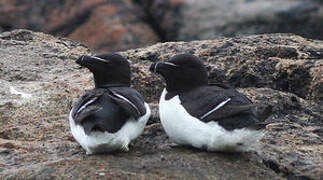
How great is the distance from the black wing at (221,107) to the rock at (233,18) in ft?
36.7

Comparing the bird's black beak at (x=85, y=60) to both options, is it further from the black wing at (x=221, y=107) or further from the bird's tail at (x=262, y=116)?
the bird's tail at (x=262, y=116)

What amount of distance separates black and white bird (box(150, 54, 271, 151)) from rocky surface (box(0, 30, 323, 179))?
0.53 ft

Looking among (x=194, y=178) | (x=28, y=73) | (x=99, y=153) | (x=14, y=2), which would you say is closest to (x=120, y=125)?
(x=99, y=153)

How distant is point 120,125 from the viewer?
665 cm

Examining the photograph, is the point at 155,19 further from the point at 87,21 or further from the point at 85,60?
the point at 85,60

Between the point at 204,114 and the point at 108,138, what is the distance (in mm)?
901

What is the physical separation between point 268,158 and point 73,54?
4104 mm

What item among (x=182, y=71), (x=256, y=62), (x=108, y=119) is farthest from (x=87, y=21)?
(x=108, y=119)

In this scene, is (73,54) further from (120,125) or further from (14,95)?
(120,125)

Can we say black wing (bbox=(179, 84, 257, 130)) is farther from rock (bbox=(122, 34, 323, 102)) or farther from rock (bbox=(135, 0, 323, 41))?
rock (bbox=(135, 0, 323, 41))

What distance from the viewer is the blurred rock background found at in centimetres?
1836

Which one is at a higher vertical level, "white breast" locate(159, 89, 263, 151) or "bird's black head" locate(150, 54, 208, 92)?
"bird's black head" locate(150, 54, 208, 92)

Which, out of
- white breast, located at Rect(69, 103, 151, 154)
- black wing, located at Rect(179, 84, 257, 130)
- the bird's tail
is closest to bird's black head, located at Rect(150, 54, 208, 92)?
black wing, located at Rect(179, 84, 257, 130)

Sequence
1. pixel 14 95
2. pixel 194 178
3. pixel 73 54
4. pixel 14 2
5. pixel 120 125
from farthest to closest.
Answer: pixel 14 2 < pixel 73 54 < pixel 14 95 < pixel 120 125 < pixel 194 178
